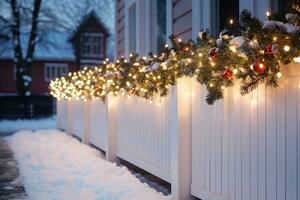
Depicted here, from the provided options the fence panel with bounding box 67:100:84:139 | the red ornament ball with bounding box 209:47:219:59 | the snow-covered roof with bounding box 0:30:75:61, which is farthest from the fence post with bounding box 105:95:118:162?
the snow-covered roof with bounding box 0:30:75:61

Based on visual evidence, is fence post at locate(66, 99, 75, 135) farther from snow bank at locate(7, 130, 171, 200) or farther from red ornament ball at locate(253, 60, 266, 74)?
red ornament ball at locate(253, 60, 266, 74)

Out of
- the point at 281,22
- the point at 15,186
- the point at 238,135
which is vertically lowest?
the point at 15,186

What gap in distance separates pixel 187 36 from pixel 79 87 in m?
4.30

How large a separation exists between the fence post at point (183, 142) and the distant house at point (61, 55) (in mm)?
29568

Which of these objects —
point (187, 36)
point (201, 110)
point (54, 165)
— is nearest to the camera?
point (201, 110)

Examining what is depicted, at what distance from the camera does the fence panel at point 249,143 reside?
3.66 m

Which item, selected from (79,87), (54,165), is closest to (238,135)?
(54,165)

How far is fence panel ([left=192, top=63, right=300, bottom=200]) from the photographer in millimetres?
3664

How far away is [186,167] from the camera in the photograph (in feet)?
18.0

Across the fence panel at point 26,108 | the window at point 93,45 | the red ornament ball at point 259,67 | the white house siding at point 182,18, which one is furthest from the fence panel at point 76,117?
the window at point 93,45

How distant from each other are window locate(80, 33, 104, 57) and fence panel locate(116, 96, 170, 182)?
98.2ft

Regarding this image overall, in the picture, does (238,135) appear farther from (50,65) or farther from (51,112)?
(50,65)

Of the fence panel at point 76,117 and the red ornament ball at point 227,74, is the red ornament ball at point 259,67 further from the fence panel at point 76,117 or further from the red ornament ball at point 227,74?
the fence panel at point 76,117

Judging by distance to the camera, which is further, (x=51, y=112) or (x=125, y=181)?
(x=51, y=112)
